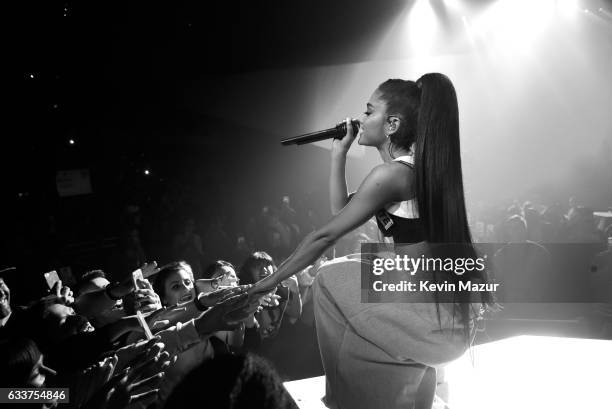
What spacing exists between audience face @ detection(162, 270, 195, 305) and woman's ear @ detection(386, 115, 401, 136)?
59.2 inches

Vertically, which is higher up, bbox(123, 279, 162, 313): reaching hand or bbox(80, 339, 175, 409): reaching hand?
bbox(123, 279, 162, 313): reaching hand

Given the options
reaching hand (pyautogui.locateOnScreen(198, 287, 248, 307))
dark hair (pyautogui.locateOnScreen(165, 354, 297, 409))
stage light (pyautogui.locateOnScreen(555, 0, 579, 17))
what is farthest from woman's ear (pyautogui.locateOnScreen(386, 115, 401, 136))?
stage light (pyautogui.locateOnScreen(555, 0, 579, 17))

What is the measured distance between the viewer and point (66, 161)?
663cm

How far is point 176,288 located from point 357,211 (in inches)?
57.1

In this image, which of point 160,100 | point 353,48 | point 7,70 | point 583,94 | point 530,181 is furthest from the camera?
point 530,181

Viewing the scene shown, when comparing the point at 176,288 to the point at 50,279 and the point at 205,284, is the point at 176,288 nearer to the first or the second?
the point at 205,284

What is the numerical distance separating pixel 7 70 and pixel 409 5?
Result: 6.23 meters

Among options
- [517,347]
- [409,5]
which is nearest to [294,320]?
[517,347]

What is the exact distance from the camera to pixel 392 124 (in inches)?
73.4

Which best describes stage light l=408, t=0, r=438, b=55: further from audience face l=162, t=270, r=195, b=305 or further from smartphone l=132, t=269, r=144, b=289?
smartphone l=132, t=269, r=144, b=289

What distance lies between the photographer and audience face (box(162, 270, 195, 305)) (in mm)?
2754

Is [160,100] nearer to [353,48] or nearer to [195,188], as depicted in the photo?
[195,188]

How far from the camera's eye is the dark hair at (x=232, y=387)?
91 cm

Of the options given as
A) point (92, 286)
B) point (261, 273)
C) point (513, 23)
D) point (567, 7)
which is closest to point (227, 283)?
point (261, 273)
